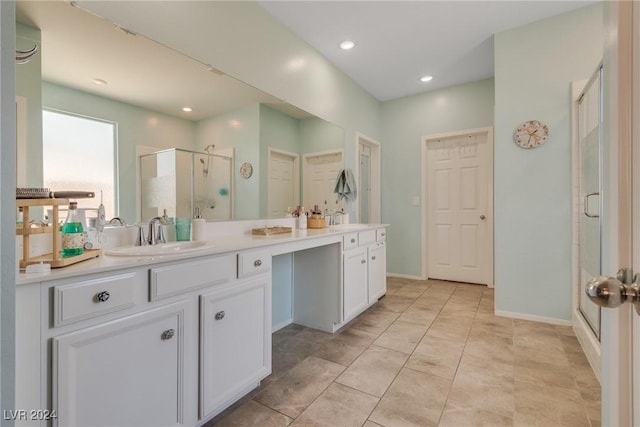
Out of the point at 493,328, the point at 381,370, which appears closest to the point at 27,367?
the point at 381,370

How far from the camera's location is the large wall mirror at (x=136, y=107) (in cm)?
123

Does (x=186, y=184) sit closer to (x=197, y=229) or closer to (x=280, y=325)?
(x=197, y=229)

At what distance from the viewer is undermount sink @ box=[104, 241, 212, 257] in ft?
4.25

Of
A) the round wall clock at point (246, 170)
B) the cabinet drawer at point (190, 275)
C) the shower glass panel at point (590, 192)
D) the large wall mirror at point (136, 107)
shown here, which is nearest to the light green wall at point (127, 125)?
the large wall mirror at point (136, 107)

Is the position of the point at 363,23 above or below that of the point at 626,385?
above

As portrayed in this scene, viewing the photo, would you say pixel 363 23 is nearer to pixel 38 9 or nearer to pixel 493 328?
pixel 38 9

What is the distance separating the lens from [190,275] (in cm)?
127

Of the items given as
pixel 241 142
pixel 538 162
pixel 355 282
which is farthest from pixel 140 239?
pixel 538 162

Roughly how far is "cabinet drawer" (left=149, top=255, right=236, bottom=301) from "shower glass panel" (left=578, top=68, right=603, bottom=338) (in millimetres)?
2329

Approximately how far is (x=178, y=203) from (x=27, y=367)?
1.07 metres

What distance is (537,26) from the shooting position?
2.68 m

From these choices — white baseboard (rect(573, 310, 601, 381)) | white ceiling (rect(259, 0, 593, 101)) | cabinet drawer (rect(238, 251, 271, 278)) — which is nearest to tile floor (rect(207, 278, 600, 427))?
white baseboard (rect(573, 310, 601, 381))

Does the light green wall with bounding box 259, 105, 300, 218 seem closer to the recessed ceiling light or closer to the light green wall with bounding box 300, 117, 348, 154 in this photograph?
the light green wall with bounding box 300, 117, 348, 154

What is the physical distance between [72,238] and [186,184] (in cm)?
80
